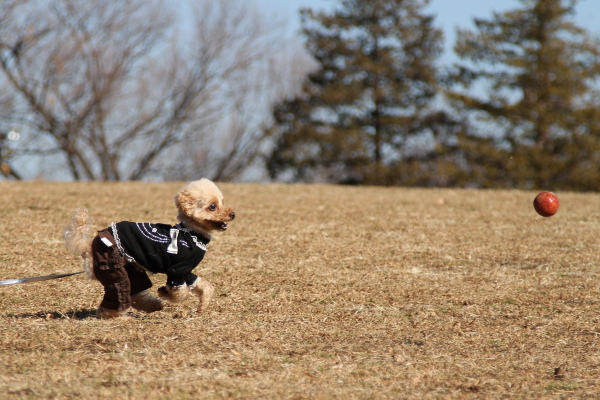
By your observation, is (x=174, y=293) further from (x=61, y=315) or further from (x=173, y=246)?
(x=61, y=315)

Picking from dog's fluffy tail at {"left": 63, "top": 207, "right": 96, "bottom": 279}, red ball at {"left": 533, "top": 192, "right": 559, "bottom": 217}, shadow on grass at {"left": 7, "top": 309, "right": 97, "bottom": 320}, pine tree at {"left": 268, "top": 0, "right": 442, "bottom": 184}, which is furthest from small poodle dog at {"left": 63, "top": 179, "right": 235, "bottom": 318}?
pine tree at {"left": 268, "top": 0, "right": 442, "bottom": 184}

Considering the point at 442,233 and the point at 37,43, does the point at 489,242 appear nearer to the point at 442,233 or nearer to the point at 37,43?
the point at 442,233

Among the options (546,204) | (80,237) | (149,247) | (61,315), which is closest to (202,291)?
(149,247)

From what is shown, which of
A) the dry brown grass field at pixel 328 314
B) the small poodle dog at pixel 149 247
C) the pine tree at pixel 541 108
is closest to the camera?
the dry brown grass field at pixel 328 314

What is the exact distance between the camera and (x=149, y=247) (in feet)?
18.2

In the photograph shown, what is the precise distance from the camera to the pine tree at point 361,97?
1110 inches

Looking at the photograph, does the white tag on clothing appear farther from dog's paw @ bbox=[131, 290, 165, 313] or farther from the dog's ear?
dog's paw @ bbox=[131, 290, 165, 313]

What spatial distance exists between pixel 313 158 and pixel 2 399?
25211 mm

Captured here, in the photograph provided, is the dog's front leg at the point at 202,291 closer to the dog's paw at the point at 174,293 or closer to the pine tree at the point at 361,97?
the dog's paw at the point at 174,293

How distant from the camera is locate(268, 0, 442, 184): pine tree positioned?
92.5 feet

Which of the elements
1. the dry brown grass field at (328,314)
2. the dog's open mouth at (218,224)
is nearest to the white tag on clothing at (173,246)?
the dog's open mouth at (218,224)

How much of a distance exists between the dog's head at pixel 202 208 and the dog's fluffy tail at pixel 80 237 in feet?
2.24

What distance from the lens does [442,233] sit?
33.3ft

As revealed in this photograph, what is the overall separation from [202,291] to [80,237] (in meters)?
0.99
